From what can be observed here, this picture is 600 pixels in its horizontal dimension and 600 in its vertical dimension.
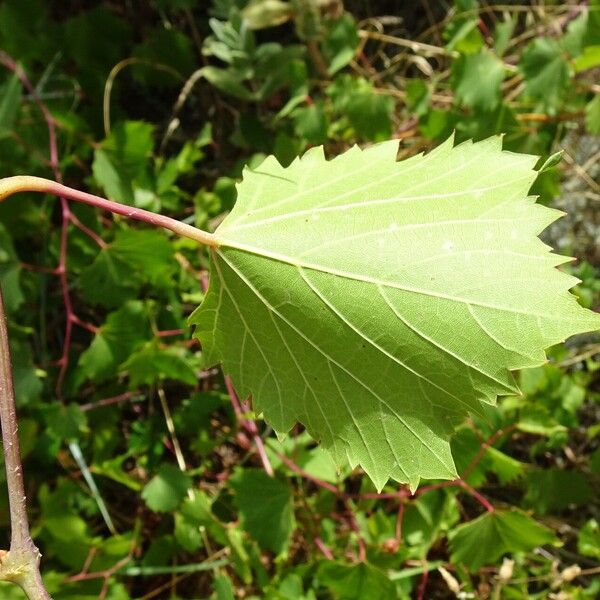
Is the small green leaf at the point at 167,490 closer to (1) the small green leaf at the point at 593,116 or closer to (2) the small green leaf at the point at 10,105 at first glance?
(2) the small green leaf at the point at 10,105

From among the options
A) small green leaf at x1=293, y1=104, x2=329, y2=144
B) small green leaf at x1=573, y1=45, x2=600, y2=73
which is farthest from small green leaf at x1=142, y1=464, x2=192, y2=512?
small green leaf at x1=573, y1=45, x2=600, y2=73

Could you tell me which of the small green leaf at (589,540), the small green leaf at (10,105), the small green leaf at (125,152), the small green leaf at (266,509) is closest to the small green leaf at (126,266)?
the small green leaf at (125,152)

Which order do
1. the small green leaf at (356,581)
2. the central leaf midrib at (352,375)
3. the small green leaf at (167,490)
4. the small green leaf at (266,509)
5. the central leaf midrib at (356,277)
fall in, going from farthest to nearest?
the small green leaf at (167,490) → the small green leaf at (266,509) → the small green leaf at (356,581) → the central leaf midrib at (352,375) → the central leaf midrib at (356,277)

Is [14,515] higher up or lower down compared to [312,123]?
lower down

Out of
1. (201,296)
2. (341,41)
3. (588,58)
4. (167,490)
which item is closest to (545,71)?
(588,58)

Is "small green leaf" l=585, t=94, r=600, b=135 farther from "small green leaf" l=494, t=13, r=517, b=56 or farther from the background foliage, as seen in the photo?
"small green leaf" l=494, t=13, r=517, b=56

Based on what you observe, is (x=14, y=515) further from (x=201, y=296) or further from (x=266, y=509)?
(x=201, y=296)
